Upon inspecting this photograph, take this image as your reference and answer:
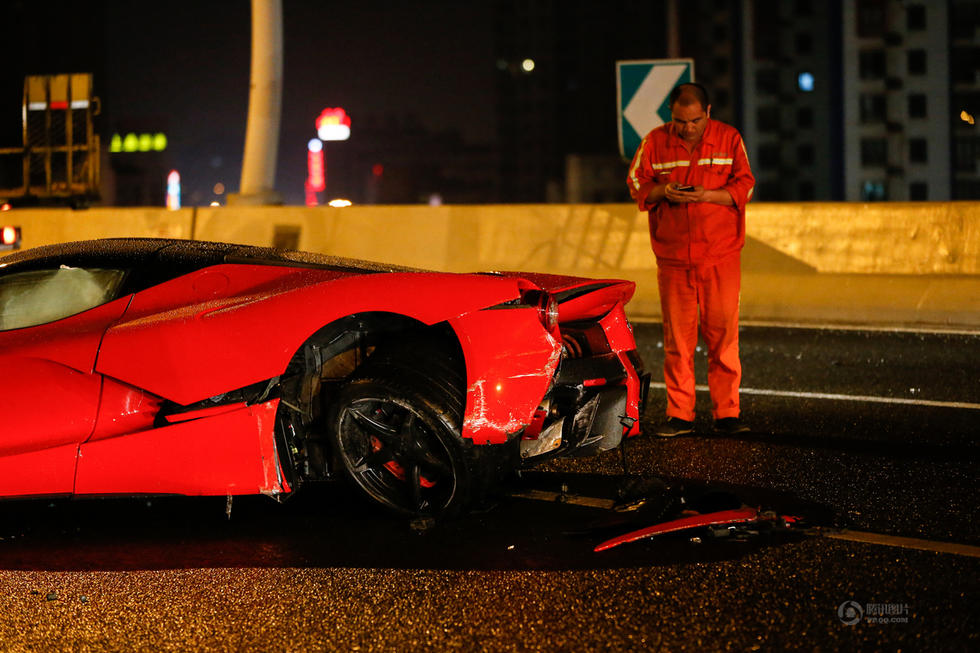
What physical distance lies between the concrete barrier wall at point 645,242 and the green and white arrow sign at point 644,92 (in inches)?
31.8

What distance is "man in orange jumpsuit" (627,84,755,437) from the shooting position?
6.61m

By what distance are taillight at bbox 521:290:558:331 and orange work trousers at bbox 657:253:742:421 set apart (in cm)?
198

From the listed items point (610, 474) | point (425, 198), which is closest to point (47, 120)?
point (610, 474)

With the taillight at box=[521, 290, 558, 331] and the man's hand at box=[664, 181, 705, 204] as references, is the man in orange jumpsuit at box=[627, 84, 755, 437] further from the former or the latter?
the taillight at box=[521, 290, 558, 331]

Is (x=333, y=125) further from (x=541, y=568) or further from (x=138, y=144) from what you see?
(x=138, y=144)

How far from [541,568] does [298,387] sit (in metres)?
1.23

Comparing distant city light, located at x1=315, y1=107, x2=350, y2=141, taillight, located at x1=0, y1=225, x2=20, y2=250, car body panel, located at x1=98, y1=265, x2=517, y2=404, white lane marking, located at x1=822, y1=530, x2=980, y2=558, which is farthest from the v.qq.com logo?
distant city light, located at x1=315, y1=107, x2=350, y2=141

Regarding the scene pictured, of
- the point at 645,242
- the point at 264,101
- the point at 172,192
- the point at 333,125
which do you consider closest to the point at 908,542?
the point at 645,242

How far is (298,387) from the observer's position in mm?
4922

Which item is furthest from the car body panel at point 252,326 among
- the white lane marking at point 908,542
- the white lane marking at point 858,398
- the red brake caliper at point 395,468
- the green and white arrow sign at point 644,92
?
the green and white arrow sign at point 644,92

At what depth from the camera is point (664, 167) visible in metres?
6.71

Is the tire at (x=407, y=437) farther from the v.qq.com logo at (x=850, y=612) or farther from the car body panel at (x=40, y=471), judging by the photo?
the v.qq.com logo at (x=850, y=612)

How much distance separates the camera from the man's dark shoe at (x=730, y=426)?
21.8 feet

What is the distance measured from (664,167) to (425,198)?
582 ft
